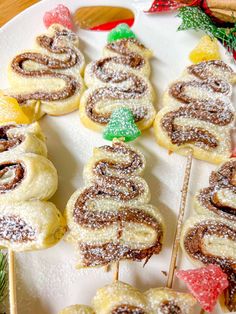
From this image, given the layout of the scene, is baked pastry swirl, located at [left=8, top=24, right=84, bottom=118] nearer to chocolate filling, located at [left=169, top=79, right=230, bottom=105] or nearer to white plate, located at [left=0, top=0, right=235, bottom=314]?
white plate, located at [left=0, top=0, right=235, bottom=314]

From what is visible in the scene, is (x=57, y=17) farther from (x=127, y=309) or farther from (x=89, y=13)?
(x=127, y=309)

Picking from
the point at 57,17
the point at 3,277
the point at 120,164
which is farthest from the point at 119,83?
the point at 3,277

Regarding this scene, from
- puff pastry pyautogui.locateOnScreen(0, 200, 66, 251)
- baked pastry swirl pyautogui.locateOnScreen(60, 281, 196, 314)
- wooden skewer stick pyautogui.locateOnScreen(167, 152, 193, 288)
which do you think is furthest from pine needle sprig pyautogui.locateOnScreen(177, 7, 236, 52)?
baked pastry swirl pyautogui.locateOnScreen(60, 281, 196, 314)

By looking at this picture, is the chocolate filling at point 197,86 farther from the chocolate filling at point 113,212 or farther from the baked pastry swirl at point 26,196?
the baked pastry swirl at point 26,196

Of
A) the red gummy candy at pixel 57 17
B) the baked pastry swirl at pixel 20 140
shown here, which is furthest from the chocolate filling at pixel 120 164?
the red gummy candy at pixel 57 17

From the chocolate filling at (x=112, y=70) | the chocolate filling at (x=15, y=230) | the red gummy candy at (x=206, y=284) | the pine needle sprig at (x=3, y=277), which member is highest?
the chocolate filling at (x=112, y=70)

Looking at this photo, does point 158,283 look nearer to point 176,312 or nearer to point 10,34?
point 176,312
